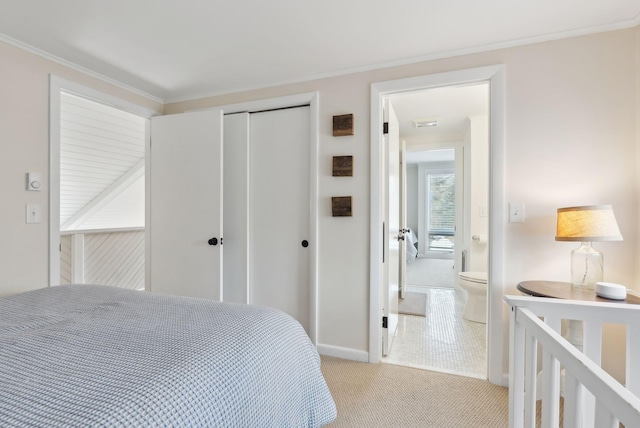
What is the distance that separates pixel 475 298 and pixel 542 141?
1852 millimetres

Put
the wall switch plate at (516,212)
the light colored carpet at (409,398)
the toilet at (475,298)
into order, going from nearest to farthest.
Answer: the light colored carpet at (409,398)
the wall switch plate at (516,212)
the toilet at (475,298)

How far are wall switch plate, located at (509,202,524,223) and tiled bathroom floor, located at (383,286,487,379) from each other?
3.58 ft

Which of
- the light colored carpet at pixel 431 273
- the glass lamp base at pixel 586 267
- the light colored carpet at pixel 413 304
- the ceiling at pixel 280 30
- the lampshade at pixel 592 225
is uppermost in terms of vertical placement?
the ceiling at pixel 280 30

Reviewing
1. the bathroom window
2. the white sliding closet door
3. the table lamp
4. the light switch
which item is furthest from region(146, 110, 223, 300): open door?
the bathroom window

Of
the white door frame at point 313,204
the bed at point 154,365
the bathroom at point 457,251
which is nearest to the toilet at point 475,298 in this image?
the bathroom at point 457,251

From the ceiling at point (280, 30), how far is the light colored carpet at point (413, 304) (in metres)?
2.63

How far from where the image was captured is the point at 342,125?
2324 mm

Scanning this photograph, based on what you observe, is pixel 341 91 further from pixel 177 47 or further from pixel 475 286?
pixel 475 286

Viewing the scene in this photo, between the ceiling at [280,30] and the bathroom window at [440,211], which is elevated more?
the ceiling at [280,30]

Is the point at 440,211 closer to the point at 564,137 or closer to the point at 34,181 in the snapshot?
the point at 564,137

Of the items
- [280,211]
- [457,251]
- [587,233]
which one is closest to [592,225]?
[587,233]

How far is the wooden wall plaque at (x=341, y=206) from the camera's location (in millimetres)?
2311

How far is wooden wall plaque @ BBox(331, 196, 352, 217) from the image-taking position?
2311mm

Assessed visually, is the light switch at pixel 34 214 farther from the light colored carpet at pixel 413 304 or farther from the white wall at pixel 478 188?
the white wall at pixel 478 188
